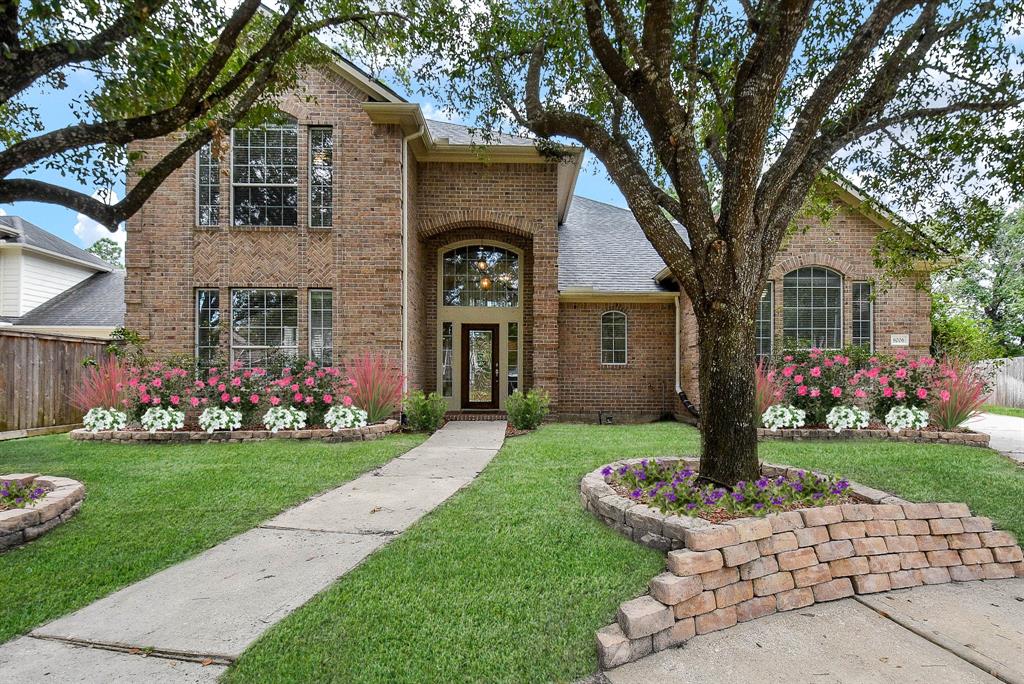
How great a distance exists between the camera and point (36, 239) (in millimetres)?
17000

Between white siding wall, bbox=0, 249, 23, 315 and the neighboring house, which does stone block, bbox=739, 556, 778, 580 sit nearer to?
the neighboring house

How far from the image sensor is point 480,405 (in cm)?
1277

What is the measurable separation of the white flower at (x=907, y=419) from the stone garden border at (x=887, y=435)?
0.37 feet

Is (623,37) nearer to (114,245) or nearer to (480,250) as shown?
(480,250)

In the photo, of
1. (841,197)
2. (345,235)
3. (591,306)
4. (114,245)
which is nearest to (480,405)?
(591,306)

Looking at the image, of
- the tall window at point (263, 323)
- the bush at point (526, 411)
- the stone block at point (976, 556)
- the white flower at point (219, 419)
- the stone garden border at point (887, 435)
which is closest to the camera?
the stone block at point (976, 556)

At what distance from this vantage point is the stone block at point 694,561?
9.16 ft

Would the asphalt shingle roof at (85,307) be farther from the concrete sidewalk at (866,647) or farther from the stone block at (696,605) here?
the concrete sidewalk at (866,647)

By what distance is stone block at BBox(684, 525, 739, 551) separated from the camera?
9.52ft

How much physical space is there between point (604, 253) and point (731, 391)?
9.89 m

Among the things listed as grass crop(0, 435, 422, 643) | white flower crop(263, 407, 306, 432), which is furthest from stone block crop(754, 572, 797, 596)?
white flower crop(263, 407, 306, 432)

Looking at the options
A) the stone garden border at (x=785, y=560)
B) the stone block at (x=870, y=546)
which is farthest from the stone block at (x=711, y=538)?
the stone block at (x=870, y=546)

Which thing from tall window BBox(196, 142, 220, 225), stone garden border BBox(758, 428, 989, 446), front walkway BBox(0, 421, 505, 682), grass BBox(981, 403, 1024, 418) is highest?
tall window BBox(196, 142, 220, 225)

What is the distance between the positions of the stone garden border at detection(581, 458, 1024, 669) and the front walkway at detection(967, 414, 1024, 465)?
4.24 m
